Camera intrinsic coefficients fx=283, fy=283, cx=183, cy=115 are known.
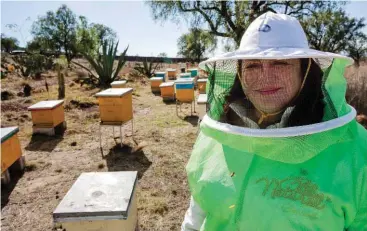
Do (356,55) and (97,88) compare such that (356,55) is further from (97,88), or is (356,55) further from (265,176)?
(265,176)

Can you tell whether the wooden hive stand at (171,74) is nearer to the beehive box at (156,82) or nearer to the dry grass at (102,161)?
the beehive box at (156,82)

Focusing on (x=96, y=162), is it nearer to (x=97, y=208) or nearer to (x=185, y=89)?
(x=97, y=208)

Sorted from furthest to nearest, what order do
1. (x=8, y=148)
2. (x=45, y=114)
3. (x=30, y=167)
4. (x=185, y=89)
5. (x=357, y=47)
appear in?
1. (x=357, y=47)
2. (x=185, y=89)
3. (x=45, y=114)
4. (x=30, y=167)
5. (x=8, y=148)

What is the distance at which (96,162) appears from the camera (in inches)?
155

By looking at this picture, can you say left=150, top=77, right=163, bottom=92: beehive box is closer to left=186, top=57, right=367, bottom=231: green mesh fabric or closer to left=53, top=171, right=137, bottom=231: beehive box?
left=53, top=171, right=137, bottom=231: beehive box

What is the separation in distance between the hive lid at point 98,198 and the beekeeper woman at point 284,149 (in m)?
0.78

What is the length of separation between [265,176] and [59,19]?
4157 centimetres

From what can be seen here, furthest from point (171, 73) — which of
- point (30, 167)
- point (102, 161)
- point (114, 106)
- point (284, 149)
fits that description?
point (284, 149)

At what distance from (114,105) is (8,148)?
1417 mm

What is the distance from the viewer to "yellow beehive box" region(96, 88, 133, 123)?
159 inches

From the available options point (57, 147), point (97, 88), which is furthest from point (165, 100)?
point (57, 147)

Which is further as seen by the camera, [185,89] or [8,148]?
[185,89]

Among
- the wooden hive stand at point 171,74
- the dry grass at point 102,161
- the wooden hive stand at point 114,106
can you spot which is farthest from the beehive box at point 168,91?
the wooden hive stand at point 171,74

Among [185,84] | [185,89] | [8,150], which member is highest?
[185,84]
